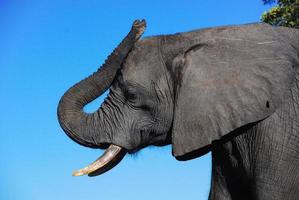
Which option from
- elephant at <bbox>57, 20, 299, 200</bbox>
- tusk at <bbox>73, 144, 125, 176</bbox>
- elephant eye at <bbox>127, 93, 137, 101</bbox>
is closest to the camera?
elephant at <bbox>57, 20, 299, 200</bbox>

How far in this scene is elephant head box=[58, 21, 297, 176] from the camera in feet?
15.7

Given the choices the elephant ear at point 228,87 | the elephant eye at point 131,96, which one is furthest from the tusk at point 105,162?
the elephant ear at point 228,87

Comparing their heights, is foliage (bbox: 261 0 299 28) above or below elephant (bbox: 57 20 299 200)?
above

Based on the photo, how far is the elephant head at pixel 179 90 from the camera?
4.79 meters

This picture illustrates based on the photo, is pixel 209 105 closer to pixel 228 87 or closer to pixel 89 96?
pixel 228 87

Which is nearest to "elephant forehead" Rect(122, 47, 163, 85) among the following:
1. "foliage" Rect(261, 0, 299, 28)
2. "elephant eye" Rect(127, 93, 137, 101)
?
"elephant eye" Rect(127, 93, 137, 101)

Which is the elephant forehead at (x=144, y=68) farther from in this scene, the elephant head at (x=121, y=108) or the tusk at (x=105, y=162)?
the tusk at (x=105, y=162)

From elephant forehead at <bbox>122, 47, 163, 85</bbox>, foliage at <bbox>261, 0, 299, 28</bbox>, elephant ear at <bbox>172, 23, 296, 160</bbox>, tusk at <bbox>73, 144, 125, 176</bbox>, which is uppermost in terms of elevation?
foliage at <bbox>261, 0, 299, 28</bbox>

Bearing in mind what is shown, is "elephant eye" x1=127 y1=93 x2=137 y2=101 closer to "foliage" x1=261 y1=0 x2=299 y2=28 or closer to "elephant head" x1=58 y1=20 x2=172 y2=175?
"elephant head" x1=58 y1=20 x2=172 y2=175

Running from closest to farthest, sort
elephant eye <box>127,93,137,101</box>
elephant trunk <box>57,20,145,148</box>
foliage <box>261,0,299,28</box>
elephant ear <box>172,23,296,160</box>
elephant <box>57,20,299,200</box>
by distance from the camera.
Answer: elephant <box>57,20,299,200</box>
elephant ear <box>172,23,296,160</box>
elephant eye <box>127,93,137,101</box>
elephant trunk <box>57,20,145,148</box>
foliage <box>261,0,299,28</box>

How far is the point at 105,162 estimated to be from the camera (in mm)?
5234

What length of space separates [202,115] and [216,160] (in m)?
0.58

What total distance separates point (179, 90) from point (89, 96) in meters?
1.05

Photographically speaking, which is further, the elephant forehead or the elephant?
the elephant forehead
